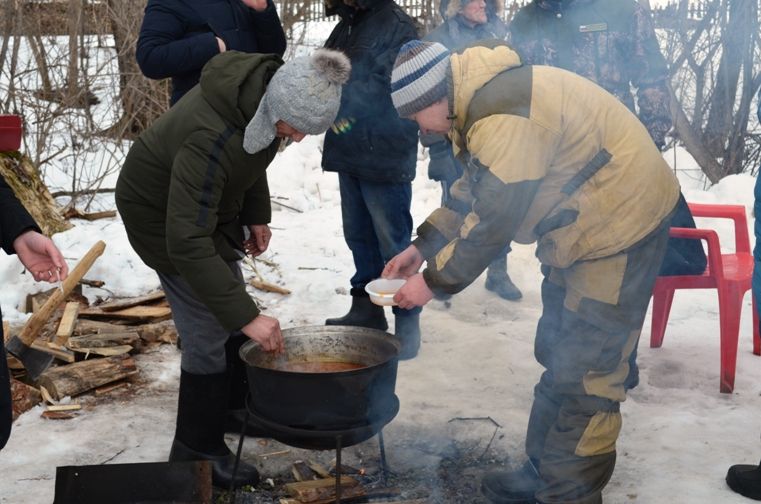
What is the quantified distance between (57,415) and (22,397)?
22 centimetres

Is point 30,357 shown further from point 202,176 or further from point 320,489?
point 202,176

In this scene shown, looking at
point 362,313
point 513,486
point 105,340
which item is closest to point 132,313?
point 105,340

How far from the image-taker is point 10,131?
437 centimetres

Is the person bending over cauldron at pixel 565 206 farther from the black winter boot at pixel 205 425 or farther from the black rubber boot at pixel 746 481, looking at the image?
the black winter boot at pixel 205 425

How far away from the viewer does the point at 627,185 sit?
2938 millimetres

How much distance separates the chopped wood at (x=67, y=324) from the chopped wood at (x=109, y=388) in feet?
1.70

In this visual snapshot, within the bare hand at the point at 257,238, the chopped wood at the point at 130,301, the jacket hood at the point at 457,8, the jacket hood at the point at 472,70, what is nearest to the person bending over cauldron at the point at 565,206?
the jacket hood at the point at 472,70

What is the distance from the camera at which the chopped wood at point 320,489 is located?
139 inches

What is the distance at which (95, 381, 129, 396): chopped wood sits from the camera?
4715 millimetres

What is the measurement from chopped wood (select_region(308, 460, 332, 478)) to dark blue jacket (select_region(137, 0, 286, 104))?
2436 mm

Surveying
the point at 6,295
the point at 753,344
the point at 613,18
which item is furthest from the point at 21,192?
the point at 753,344

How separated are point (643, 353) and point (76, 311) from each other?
3879 mm

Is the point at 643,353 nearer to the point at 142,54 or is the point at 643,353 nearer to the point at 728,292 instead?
the point at 728,292

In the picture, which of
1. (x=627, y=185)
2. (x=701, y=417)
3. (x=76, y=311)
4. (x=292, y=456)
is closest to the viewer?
(x=627, y=185)
